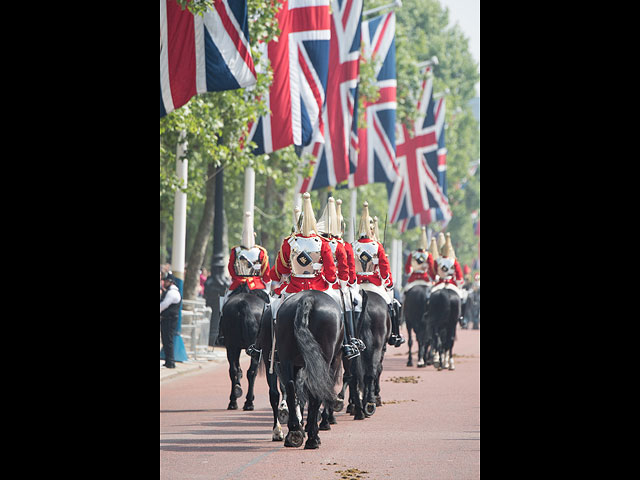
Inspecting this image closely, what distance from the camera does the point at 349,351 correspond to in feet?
43.7

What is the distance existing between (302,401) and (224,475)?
6.48 feet

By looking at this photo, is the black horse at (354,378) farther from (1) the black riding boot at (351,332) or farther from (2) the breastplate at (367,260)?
A: (2) the breastplate at (367,260)

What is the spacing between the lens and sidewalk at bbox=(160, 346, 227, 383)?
70.1ft

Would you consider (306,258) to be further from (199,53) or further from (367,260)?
(199,53)

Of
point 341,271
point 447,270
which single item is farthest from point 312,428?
point 447,270

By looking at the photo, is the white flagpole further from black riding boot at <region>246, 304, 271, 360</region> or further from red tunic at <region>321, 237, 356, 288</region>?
red tunic at <region>321, 237, 356, 288</region>

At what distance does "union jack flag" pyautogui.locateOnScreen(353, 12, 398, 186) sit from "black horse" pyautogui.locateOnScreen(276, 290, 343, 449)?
20.5m

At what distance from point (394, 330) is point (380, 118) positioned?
17.1 m

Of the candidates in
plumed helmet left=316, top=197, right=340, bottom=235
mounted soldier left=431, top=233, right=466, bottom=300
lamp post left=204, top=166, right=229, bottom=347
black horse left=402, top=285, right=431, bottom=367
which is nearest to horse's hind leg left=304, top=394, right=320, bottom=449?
plumed helmet left=316, top=197, right=340, bottom=235

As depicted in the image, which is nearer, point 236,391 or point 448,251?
point 236,391

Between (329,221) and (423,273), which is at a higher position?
(329,221)
